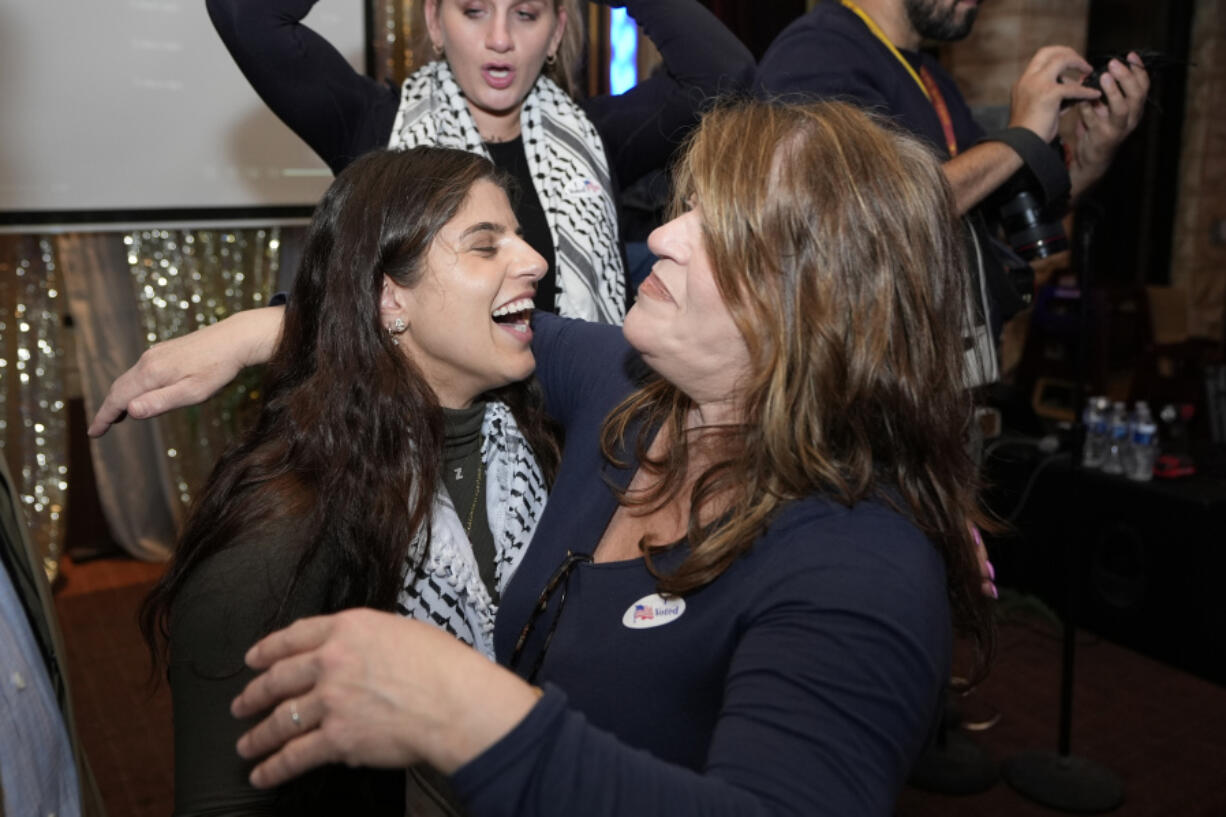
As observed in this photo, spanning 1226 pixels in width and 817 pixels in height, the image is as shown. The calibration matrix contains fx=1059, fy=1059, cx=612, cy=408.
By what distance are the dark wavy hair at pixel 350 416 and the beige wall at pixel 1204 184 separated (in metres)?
5.94

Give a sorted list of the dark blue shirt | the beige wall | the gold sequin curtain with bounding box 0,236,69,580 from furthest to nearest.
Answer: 1. the beige wall
2. the gold sequin curtain with bounding box 0,236,69,580
3. the dark blue shirt

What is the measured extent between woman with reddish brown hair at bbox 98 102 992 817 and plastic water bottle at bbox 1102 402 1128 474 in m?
2.42

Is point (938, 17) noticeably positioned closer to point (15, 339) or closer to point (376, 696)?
point (376, 696)

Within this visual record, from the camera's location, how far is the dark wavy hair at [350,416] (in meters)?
1.24

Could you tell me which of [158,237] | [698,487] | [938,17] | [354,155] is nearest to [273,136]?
[158,237]

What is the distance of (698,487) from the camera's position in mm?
1067

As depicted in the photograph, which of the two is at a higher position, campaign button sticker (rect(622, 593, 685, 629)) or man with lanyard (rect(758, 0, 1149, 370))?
man with lanyard (rect(758, 0, 1149, 370))

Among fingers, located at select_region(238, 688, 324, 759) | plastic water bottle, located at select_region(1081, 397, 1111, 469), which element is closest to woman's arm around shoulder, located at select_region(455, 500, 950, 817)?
fingers, located at select_region(238, 688, 324, 759)

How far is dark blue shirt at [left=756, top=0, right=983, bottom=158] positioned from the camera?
6.11 feet

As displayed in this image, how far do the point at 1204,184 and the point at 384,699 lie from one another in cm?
670

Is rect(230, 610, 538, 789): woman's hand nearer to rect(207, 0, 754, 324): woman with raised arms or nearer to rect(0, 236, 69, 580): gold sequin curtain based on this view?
rect(207, 0, 754, 324): woman with raised arms

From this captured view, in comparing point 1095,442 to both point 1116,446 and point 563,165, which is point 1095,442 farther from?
point 563,165

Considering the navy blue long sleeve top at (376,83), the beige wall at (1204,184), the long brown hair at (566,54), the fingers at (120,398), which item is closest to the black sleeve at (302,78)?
the navy blue long sleeve top at (376,83)

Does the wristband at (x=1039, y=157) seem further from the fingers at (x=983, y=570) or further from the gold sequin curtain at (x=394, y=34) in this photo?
the gold sequin curtain at (x=394, y=34)
